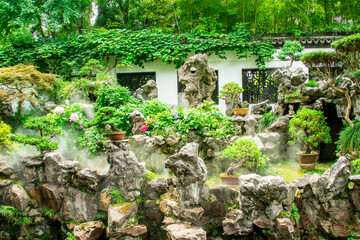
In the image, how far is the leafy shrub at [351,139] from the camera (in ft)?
19.3

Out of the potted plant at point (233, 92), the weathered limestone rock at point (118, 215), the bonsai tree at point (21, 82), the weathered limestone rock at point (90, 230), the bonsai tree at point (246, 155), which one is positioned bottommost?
the weathered limestone rock at point (90, 230)

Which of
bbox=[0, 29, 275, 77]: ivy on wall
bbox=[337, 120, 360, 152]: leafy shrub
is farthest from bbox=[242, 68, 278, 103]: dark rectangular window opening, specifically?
bbox=[337, 120, 360, 152]: leafy shrub

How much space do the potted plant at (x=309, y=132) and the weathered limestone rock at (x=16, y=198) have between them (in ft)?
20.0

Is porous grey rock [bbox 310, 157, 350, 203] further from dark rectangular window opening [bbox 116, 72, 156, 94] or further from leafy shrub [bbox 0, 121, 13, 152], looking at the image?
dark rectangular window opening [bbox 116, 72, 156, 94]

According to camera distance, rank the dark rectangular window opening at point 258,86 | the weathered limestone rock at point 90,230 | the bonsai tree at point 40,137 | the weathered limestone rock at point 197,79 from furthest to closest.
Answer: the dark rectangular window opening at point 258,86 < the weathered limestone rock at point 197,79 < the bonsai tree at point 40,137 < the weathered limestone rock at point 90,230

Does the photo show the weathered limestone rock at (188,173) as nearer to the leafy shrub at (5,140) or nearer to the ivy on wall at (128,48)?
the leafy shrub at (5,140)

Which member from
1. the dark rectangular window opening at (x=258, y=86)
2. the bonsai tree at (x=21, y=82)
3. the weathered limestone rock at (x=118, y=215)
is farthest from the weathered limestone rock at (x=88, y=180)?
the dark rectangular window opening at (x=258, y=86)

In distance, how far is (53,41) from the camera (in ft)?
38.3

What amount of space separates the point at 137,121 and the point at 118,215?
2715 mm

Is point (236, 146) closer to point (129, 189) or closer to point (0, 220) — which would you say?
point (129, 189)

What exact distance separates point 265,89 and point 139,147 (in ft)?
23.1

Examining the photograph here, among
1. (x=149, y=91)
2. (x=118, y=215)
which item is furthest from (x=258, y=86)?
(x=118, y=215)

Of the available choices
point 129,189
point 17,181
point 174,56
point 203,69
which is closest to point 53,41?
point 174,56

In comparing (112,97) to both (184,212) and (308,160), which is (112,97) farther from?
(308,160)
